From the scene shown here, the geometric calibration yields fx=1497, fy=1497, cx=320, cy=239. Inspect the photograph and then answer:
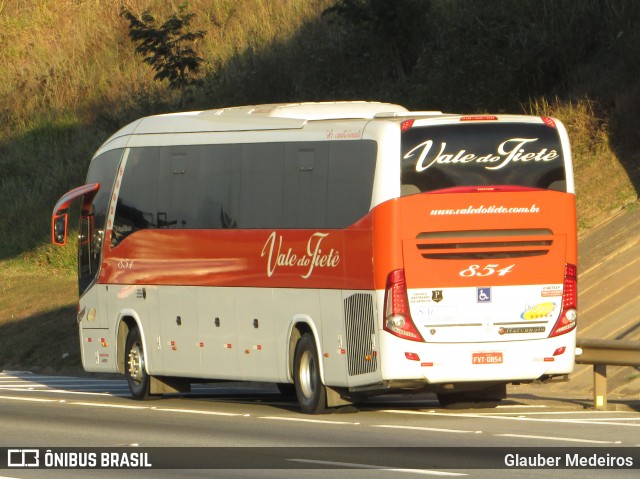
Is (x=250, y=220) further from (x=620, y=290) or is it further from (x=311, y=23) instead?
(x=311, y=23)

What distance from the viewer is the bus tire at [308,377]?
62.2 ft

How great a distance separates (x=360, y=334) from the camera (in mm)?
18094

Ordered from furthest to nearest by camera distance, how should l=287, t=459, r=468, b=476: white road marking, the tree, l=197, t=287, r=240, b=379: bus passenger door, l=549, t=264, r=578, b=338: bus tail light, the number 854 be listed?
the tree
l=197, t=287, r=240, b=379: bus passenger door
l=549, t=264, r=578, b=338: bus tail light
the number 854
l=287, t=459, r=468, b=476: white road marking

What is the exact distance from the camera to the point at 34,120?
183 ft

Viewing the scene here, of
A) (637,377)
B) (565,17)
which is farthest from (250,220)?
(565,17)

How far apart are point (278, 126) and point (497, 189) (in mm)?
3423

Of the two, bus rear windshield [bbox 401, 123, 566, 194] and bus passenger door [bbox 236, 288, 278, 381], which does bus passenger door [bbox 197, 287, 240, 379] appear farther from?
bus rear windshield [bbox 401, 123, 566, 194]

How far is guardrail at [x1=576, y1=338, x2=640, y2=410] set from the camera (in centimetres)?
1839

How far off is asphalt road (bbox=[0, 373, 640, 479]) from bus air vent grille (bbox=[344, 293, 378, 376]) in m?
0.68

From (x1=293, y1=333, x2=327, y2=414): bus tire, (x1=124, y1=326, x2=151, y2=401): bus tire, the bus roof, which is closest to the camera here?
the bus roof

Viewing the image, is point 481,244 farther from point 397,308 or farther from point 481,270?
point 397,308

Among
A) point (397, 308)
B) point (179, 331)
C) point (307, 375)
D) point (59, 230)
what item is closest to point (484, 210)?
point (397, 308)

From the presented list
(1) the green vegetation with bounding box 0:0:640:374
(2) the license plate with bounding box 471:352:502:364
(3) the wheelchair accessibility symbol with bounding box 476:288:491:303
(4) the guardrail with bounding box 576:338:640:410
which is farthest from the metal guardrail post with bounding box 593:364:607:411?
(1) the green vegetation with bounding box 0:0:640:374

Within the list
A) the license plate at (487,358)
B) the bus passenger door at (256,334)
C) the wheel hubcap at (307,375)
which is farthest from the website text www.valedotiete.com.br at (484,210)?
the bus passenger door at (256,334)
